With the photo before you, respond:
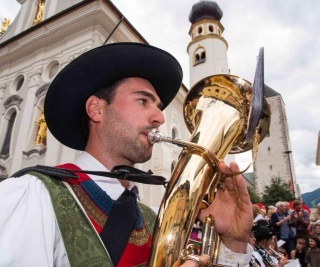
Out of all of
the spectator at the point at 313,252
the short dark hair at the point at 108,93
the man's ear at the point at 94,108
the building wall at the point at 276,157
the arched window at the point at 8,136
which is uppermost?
the building wall at the point at 276,157

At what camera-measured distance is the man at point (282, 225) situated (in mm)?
6155

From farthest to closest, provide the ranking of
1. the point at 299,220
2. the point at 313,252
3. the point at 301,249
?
the point at 299,220
the point at 301,249
the point at 313,252

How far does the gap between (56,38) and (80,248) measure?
39.5 ft

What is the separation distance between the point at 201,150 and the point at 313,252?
5.45m

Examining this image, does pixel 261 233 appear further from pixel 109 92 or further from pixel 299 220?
pixel 109 92

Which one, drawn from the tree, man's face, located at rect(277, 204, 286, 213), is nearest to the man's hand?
man's face, located at rect(277, 204, 286, 213)

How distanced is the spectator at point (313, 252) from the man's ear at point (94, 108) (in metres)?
5.60

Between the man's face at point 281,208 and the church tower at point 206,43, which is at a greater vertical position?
the church tower at point 206,43

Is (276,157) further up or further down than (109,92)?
further up

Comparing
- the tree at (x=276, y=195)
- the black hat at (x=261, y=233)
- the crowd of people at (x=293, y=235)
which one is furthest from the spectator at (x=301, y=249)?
the tree at (x=276, y=195)

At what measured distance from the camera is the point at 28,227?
88cm

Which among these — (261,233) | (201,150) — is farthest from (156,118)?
(261,233)

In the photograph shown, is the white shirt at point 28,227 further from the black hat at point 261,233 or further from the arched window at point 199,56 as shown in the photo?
the arched window at point 199,56

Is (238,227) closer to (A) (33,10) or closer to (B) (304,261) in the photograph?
(B) (304,261)
